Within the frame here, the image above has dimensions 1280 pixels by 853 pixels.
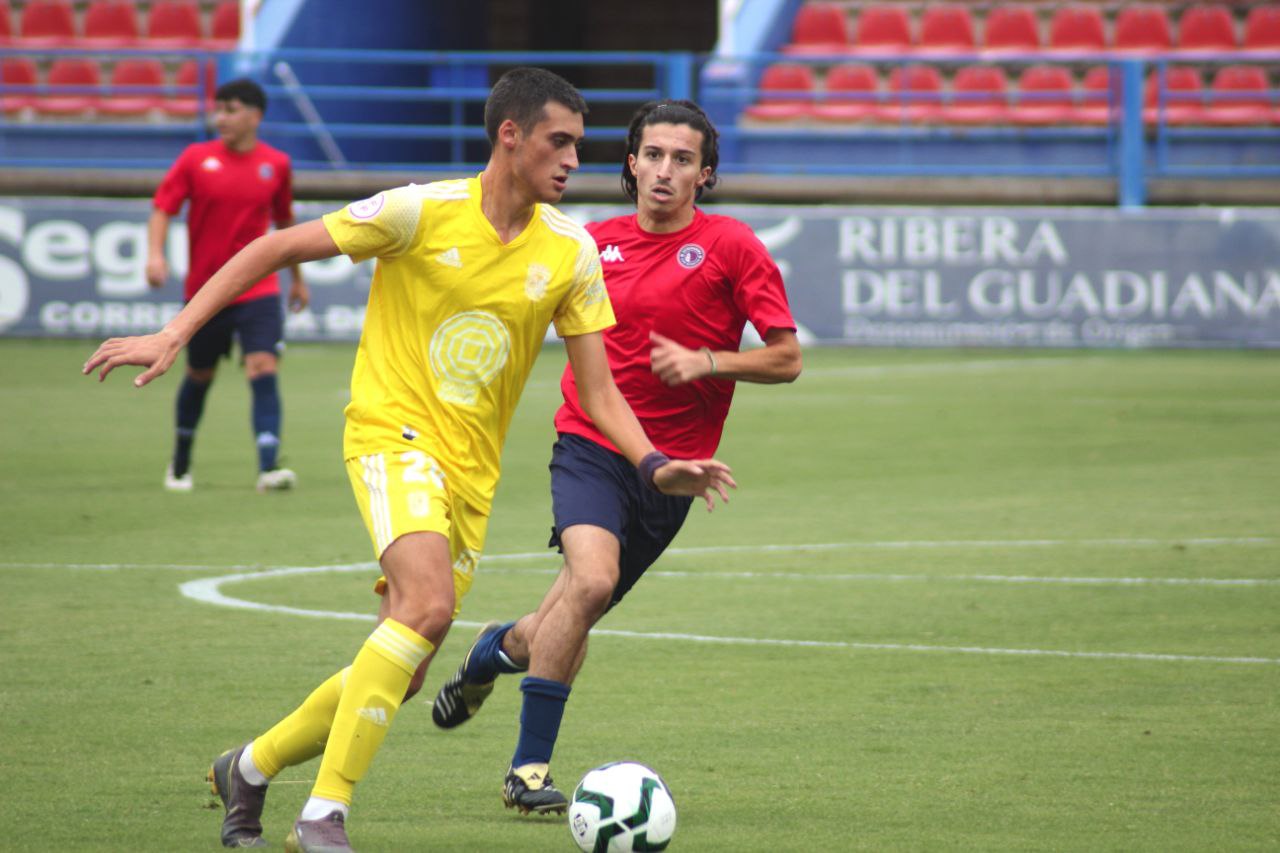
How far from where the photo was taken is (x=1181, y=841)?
4918 millimetres

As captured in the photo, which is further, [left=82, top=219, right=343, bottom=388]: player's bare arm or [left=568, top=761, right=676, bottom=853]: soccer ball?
[left=568, top=761, right=676, bottom=853]: soccer ball

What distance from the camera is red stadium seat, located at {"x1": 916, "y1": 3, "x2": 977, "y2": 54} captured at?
25234 millimetres

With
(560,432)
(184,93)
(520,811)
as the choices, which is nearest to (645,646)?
(560,432)

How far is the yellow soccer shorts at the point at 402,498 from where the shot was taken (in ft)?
16.0

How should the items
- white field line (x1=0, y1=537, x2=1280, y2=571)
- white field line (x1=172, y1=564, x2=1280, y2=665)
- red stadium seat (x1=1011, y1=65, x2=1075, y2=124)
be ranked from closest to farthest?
white field line (x1=172, y1=564, x2=1280, y2=665) → white field line (x1=0, y1=537, x2=1280, y2=571) → red stadium seat (x1=1011, y1=65, x2=1075, y2=124)

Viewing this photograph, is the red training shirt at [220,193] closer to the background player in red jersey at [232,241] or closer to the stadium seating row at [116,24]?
the background player in red jersey at [232,241]

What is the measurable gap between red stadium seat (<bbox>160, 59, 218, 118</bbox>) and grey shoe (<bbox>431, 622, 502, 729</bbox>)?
1895 centimetres

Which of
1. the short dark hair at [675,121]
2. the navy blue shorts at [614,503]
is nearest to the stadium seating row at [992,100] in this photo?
the short dark hair at [675,121]

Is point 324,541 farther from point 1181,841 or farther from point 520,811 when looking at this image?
point 1181,841

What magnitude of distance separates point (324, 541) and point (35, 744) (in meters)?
4.33

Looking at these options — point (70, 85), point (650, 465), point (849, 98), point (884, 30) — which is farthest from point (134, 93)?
point (650, 465)

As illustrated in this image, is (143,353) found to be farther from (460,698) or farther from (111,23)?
(111,23)

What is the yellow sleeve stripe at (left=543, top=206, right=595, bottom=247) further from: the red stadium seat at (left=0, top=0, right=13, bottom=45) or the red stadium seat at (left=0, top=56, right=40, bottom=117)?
the red stadium seat at (left=0, top=0, right=13, bottom=45)

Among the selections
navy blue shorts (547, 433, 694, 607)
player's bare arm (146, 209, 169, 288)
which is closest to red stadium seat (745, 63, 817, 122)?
player's bare arm (146, 209, 169, 288)
